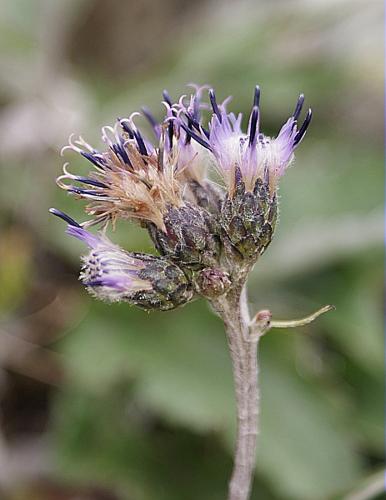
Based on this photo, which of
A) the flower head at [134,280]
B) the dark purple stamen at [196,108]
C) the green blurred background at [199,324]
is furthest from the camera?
the green blurred background at [199,324]

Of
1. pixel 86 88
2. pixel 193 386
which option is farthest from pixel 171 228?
pixel 86 88

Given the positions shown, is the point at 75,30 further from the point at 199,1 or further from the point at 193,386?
the point at 193,386

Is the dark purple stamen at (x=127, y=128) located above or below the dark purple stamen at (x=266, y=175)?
above

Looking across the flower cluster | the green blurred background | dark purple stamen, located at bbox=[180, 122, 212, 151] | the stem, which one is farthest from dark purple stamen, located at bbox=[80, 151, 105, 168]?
the green blurred background

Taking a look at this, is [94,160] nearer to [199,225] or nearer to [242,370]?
[199,225]

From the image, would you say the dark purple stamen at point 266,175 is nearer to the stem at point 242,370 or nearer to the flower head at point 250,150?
the flower head at point 250,150

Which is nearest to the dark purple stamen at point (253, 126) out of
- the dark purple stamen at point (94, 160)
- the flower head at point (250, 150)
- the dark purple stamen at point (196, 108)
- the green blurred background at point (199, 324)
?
the flower head at point (250, 150)
